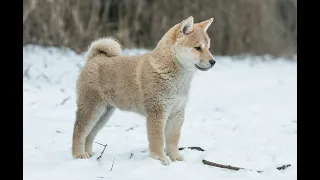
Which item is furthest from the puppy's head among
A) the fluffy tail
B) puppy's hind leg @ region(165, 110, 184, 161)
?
the fluffy tail

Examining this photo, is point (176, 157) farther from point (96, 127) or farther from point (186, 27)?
point (186, 27)

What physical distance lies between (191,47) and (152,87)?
557mm

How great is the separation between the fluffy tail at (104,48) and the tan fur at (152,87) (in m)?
0.12

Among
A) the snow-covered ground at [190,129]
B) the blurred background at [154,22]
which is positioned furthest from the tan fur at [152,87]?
the blurred background at [154,22]

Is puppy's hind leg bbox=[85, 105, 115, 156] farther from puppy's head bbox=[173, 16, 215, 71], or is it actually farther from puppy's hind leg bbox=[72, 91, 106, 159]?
puppy's head bbox=[173, 16, 215, 71]

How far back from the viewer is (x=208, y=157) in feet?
17.7

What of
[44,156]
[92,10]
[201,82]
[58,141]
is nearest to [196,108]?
[201,82]

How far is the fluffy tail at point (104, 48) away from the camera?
19.2ft

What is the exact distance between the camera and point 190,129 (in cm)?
747

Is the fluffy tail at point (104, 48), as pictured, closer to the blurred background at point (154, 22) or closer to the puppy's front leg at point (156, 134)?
the puppy's front leg at point (156, 134)

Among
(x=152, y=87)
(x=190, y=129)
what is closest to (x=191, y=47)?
(x=152, y=87)

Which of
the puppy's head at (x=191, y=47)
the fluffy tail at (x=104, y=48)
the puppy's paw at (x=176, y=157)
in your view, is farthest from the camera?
the fluffy tail at (x=104, y=48)
